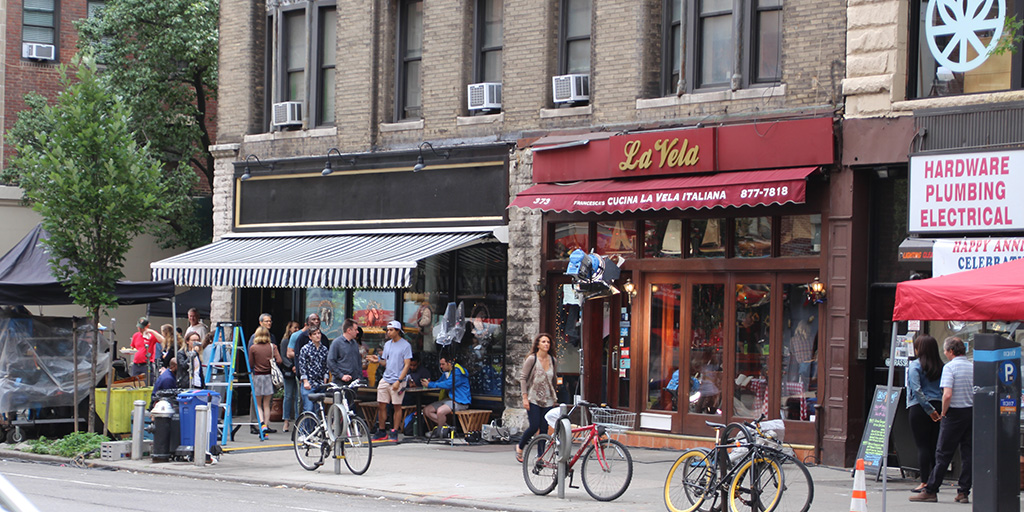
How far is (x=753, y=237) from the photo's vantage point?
1612 centimetres

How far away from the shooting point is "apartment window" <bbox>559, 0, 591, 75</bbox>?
18312 mm

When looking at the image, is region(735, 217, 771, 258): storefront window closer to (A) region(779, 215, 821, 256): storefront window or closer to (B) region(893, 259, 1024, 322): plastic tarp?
(A) region(779, 215, 821, 256): storefront window

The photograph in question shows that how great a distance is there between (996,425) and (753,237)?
630 cm

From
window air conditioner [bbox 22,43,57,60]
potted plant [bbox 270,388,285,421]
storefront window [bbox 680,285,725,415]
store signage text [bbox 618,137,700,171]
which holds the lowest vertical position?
potted plant [bbox 270,388,285,421]

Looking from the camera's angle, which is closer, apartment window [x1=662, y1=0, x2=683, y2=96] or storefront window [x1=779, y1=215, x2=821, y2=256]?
storefront window [x1=779, y1=215, x2=821, y2=256]

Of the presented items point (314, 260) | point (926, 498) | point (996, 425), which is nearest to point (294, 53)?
point (314, 260)

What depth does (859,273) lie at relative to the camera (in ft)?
48.9

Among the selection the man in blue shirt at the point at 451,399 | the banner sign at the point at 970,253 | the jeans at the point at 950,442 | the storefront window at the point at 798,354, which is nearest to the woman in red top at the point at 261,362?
the man in blue shirt at the point at 451,399

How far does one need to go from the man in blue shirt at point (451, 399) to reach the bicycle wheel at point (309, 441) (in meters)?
3.48

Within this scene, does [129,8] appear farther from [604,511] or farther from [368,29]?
[604,511]

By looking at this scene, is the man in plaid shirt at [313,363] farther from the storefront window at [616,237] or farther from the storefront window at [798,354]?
the storefront window at [798,354]

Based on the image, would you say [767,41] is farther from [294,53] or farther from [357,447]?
[294,53]

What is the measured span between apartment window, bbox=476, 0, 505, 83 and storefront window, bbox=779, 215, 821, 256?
587cm

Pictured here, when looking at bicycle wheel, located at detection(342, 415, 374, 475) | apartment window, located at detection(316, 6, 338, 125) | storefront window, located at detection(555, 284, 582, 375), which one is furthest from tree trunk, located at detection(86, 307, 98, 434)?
storefront window, located at detection(555, 284, 582, 375)
